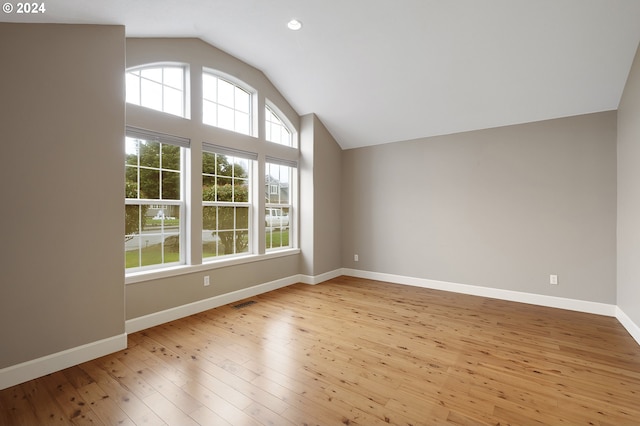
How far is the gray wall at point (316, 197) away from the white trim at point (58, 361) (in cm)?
296

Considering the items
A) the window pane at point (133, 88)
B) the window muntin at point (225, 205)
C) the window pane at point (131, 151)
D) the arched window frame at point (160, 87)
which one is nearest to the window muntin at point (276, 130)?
the window muntin at point (225, 205)

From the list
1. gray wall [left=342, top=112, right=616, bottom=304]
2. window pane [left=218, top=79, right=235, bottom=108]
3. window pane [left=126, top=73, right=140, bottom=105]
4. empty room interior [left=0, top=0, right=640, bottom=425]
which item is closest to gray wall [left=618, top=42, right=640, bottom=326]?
empty room interior [left=0, top=0, right=640, bottom=425]

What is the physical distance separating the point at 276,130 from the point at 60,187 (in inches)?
124

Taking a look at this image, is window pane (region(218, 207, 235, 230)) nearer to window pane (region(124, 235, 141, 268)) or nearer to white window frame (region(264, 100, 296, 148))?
window pane (region(124, 235, 141, 268))

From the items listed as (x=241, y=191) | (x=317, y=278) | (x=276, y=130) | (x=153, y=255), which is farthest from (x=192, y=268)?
(x=276, y=130)

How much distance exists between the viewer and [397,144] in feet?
16.8

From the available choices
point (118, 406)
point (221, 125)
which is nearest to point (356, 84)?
point (221, 125)

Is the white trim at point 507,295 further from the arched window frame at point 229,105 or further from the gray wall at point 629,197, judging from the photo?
the arched window frame at point 229,105

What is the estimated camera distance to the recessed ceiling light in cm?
318

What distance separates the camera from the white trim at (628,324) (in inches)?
112

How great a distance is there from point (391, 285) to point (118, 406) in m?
Result: 3.99

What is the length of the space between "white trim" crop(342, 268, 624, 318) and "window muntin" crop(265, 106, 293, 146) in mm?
2826

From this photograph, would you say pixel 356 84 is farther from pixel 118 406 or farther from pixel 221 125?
pixel 118 406

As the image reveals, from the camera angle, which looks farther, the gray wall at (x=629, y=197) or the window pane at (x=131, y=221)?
the window pane at (x=131, y=221)
